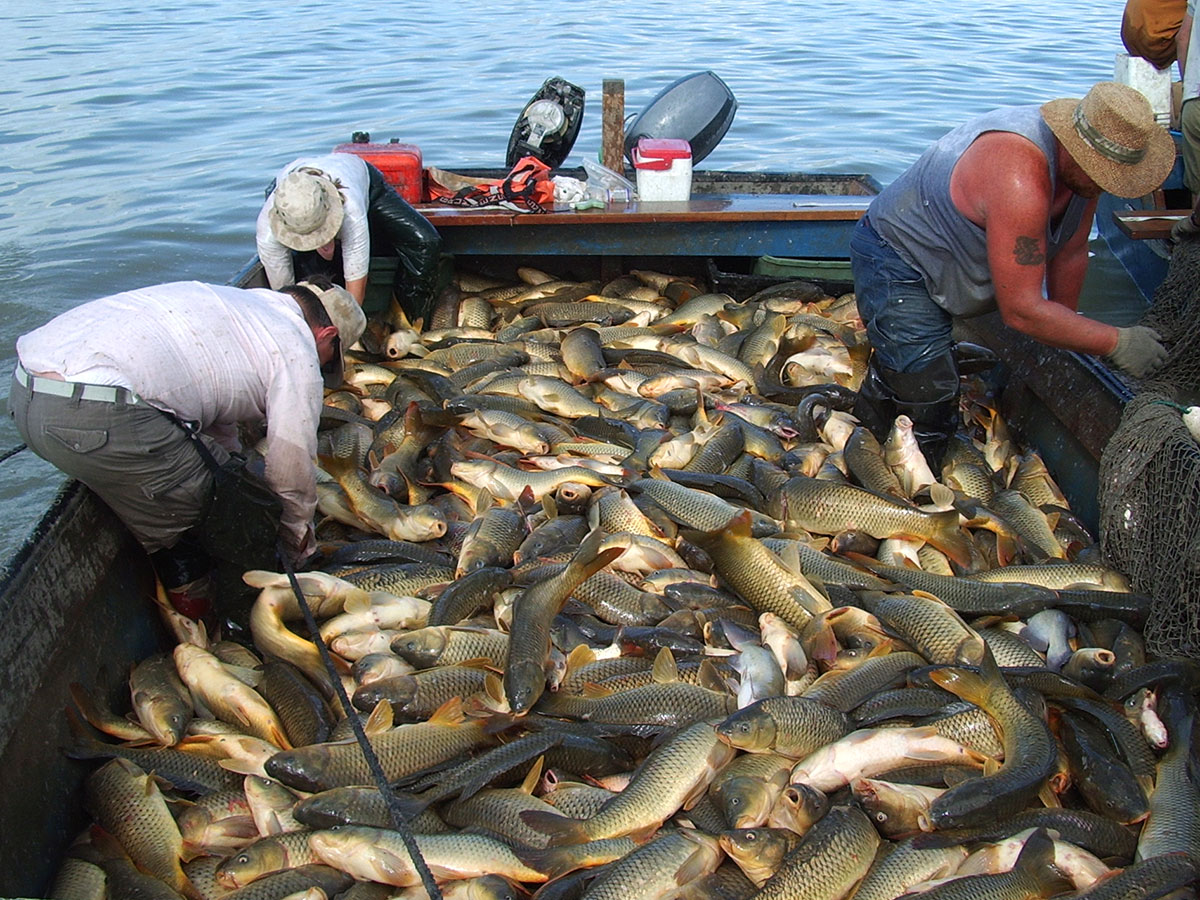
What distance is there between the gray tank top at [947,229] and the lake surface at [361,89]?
558cm

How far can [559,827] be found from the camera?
2.63 meters

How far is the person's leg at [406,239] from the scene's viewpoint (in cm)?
598

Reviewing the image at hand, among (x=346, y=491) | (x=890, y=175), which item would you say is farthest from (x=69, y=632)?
(x=890, y=175)

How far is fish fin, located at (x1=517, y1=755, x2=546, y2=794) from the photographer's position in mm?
2877

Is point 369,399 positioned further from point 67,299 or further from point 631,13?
point 631,13

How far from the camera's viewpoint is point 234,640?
3801 mm

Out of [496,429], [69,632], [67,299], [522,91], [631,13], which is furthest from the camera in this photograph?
[631,13]

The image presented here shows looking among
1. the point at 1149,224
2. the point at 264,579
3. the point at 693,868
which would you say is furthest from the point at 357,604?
the point at 1149,224

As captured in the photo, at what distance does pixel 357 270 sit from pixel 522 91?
12291 millimetres

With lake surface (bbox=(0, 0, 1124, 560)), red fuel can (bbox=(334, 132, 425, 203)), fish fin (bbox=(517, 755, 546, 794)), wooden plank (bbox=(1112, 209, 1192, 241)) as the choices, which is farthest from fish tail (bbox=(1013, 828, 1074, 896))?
lake surface (bbox=(0, 0, 1124, 560))

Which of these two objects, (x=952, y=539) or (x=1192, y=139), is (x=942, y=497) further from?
(x=1192, y=139)

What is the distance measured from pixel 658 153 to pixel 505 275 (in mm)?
1366

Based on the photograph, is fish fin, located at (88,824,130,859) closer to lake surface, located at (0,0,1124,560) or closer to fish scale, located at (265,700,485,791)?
fish scale, located at (265,700,485,791)

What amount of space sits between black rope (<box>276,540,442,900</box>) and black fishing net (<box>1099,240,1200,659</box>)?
8.21 ft
